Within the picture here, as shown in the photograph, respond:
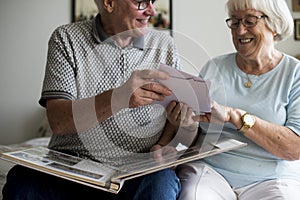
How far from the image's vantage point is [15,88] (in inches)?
103

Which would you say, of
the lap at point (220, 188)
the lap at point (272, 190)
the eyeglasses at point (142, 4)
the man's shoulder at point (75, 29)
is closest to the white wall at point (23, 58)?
the man's shoulder at point (75, 29)

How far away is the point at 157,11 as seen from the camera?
263 centimetres

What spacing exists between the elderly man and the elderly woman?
16 centimetres

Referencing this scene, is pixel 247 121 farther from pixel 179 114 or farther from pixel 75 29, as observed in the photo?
pixel 75 29

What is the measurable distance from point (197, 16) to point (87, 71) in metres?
1.75

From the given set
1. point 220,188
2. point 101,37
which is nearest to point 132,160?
point 220,188

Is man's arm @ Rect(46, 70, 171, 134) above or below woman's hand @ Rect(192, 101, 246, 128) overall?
above

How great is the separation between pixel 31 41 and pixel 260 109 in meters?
1.95

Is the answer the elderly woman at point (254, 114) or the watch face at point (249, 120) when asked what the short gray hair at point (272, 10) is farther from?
the watch face at point (249, 120)

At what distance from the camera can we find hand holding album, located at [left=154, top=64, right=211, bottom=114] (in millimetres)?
861

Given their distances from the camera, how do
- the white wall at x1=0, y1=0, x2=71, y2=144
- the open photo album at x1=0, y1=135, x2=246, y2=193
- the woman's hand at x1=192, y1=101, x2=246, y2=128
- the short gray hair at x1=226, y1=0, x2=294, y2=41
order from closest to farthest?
the open photo album at x1=0, y1=135, x2=246, y2=193, the woman's hand at x1=192, y1=101, x2=246, y2=128, the short gray hair at x1=226, y1=0, x2=294, y2=41, the white wall at x1=0, y1=0, x2=71, y2=144

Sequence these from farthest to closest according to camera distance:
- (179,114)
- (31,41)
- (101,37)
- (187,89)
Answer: (31,41)
(101,37)
(179,114)
(187,89)

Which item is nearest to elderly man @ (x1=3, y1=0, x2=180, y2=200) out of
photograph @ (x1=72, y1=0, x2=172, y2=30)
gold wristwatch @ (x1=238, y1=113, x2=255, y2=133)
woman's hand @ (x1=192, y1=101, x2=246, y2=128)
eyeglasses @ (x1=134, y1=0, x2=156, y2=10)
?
eyeglasses @ (x1=134, y1=0, x2=156, y2=10)

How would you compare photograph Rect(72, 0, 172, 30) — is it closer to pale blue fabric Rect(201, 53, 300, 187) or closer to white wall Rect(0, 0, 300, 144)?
white wall Rect(0, 0, 300, 144)
